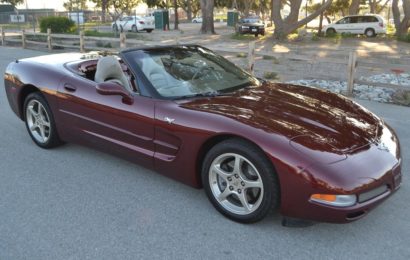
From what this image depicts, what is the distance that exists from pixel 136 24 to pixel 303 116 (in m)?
34.7

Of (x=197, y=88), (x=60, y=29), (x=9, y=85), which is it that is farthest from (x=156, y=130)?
(x=60, y=29)

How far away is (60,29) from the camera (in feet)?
82.0

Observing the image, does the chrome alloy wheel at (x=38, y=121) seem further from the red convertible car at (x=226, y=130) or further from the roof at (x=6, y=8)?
the roof at (x=6, y=8)

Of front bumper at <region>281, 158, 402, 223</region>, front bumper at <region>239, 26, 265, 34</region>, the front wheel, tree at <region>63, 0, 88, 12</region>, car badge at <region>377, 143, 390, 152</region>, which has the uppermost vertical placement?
tree at <region>63, 0, 88, 12</region>

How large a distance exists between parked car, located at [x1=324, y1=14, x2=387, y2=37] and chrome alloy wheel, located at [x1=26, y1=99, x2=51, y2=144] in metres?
28.9

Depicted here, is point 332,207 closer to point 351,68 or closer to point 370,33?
point 351,68

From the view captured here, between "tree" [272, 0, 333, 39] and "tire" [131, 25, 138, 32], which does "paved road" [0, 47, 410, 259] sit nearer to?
"tree" [272, 0, 333, 39]

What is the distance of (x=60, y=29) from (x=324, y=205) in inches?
974

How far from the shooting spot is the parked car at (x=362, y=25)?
30.2 metres

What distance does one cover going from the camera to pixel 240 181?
3285 millimetres

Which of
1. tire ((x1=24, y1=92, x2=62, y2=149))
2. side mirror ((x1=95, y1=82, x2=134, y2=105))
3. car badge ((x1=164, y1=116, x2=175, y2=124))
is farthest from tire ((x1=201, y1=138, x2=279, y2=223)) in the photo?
tire ((x1=24, y1=92, x2=62, y2=149))

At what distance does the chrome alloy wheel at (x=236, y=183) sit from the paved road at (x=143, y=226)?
16 centimetres

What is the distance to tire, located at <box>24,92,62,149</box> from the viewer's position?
16.2ft

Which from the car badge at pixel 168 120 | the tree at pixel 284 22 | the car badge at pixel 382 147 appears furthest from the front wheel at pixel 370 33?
the car badge at pixel 168 120
